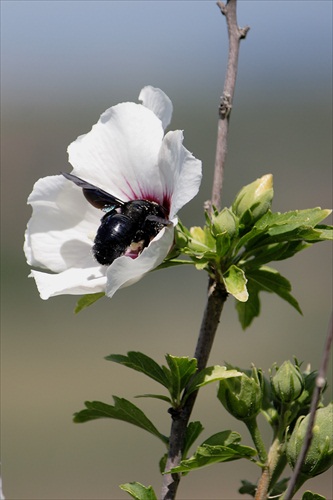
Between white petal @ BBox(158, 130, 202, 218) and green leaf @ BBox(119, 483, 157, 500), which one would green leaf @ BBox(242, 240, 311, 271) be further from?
green leaf @ BBox(119, 483, 157, 500)

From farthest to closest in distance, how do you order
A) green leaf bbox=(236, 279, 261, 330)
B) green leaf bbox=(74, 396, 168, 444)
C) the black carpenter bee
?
green leaf bbox=(236, 279, 261, 330) → green leaf bbox=(74, 396, 168, 444) → the black carpenter bee

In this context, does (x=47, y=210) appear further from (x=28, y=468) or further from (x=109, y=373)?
(x=109, y=373)

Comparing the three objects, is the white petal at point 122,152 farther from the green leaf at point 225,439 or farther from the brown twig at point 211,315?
the green leaf at point 225,439

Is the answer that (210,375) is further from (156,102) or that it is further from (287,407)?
(156,102)

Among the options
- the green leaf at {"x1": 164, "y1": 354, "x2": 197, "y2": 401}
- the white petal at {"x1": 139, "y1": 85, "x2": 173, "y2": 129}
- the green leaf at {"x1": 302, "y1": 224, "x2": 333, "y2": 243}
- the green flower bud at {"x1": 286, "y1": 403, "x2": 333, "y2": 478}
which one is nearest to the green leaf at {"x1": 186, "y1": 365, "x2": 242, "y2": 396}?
the green leaf at {"x1": 164, "y1": 354, "x2": 197, "y2": 401}

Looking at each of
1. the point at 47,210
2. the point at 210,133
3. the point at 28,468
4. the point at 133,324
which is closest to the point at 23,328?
the point at 133,324

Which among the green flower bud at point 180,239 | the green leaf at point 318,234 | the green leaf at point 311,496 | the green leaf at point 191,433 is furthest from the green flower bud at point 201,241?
the green leaf at point 311,496
